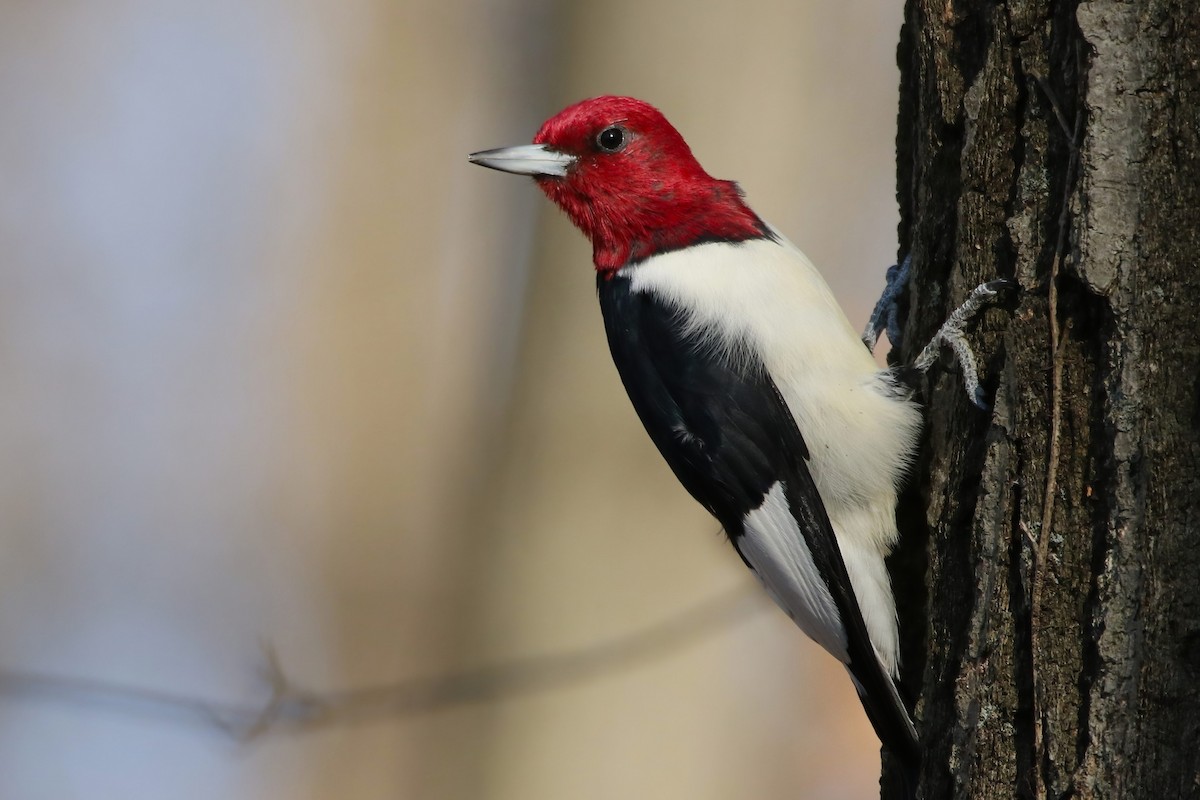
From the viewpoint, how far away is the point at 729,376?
2791mm

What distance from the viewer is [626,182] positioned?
321 cm

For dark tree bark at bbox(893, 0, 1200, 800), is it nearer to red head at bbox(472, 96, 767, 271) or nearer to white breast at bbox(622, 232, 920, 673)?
white breast at bbox(622, 232, 920, 673)

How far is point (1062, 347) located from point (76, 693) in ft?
10.4

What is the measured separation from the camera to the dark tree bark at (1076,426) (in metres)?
1.76

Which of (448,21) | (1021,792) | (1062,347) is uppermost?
(448,21)

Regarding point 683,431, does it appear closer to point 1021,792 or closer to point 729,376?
point 729,376

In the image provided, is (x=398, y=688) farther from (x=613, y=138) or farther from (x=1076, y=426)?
(x=1076, y=426)

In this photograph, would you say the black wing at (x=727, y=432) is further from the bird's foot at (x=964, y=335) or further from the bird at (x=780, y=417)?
the bird's foot at (x=964, y=335)

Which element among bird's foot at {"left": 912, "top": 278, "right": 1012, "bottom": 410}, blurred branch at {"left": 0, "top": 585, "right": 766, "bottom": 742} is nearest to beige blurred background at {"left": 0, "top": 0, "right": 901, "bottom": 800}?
blurred branch at {"left": 0, "top": 585, "right": 766, "bottom": 742}

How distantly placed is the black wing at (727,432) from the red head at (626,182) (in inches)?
10.1

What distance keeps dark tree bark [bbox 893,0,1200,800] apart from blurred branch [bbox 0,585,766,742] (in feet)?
7.06

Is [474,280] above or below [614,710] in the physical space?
above

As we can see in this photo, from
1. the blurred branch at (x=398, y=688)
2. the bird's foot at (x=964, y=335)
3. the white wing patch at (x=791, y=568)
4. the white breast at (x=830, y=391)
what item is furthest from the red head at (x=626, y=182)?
the blurred branch at (x=398, y=688)

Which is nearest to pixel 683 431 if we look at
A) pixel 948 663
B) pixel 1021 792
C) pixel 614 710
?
pixel 948 663
